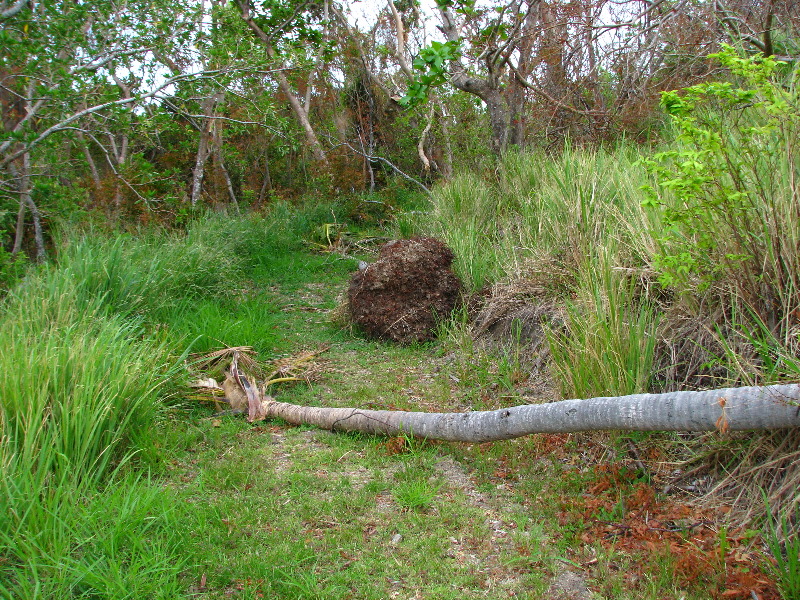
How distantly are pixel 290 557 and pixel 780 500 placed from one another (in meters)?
2.32

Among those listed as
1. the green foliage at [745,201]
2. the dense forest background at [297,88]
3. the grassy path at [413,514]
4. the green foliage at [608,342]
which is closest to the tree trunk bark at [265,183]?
the dense forest background at [297,88]

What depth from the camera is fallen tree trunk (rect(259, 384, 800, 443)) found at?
279 cm

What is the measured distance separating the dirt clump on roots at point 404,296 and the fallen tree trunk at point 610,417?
8.18 ft

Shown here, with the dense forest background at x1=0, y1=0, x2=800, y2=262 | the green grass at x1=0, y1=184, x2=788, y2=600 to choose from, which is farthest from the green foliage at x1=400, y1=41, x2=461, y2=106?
the green grass at x1=0, y1=184, x2=788, y2=600

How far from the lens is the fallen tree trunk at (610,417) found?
2.79 meters

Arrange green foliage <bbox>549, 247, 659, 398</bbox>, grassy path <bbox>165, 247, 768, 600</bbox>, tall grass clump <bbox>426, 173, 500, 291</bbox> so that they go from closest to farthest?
grassy path <bbox>165, 247, 768, 600</bbox> → green foliage <bbox>549, 247, 659, 398</bbox> → tall grass clump <bbox>426, 173, 500, 291</bbox>

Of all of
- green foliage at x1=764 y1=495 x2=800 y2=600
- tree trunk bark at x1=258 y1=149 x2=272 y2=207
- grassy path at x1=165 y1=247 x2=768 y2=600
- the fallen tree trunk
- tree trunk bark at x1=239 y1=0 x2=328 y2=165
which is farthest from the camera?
tree trunk bark at x1=258 y1=149 x2=272 y2=207

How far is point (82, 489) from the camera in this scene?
10.7 feet

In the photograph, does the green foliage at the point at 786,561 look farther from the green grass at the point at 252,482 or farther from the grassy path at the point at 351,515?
the grassy path at the point at 351,515

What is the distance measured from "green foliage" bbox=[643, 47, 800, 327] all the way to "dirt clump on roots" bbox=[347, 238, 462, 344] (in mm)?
3645

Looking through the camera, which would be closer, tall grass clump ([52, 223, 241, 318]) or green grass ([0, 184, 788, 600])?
green grass ([0, 184, 788, 600])

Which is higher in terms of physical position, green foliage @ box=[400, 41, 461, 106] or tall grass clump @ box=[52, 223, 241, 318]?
green foliage @ box=[400, 41, 461, 106]

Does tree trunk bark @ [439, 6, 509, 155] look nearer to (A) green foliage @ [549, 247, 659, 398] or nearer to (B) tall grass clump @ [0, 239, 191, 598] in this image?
(A) green foliage @ [549, 247, 659, 398]

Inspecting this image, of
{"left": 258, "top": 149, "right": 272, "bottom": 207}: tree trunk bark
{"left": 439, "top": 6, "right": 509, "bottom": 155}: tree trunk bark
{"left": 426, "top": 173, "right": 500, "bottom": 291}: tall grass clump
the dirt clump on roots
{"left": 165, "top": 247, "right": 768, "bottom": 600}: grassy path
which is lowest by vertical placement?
{"left": 165, "top": 247, "right": 768, "bottom": 600}: grassy path
